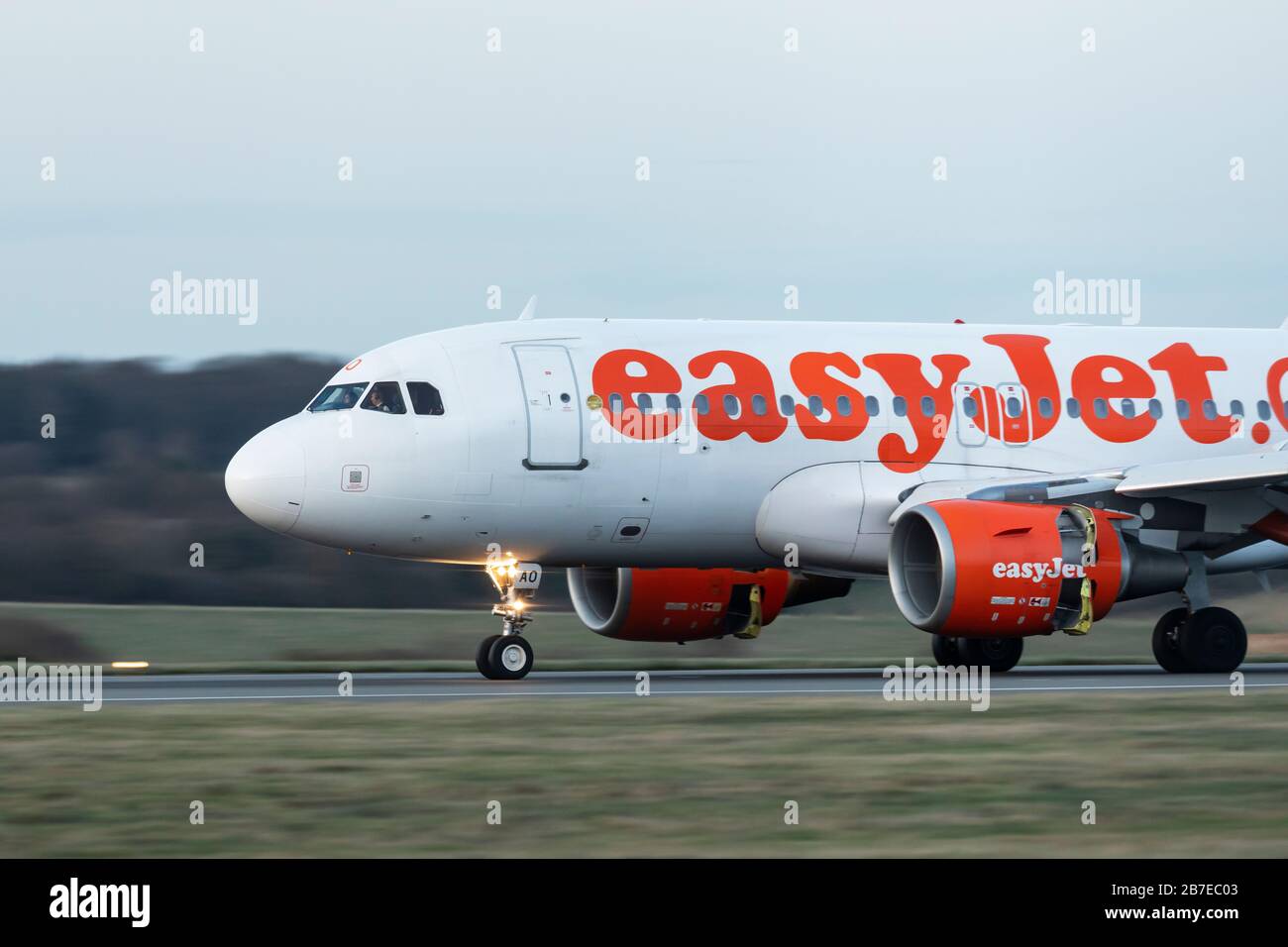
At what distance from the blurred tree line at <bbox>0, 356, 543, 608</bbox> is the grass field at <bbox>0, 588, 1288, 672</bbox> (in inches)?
176

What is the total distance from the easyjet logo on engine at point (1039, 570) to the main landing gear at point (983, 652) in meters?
3.66

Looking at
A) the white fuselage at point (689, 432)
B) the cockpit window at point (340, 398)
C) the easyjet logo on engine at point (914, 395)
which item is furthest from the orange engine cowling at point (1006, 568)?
the cockpit window at point (340, 398)

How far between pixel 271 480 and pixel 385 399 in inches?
57.3

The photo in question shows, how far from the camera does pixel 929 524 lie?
1945cm

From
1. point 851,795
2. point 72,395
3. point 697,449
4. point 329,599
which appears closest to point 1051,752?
point 851,795

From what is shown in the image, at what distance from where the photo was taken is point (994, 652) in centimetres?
2309

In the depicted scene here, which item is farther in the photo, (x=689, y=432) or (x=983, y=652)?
(x=983, y=652)

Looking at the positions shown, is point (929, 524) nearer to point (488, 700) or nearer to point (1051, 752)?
point (488, 700)

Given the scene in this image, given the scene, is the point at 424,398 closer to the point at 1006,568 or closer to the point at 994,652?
the point at 1006,568

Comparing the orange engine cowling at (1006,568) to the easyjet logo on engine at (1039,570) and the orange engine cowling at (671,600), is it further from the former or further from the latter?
the orange engine cowling at (671,600)

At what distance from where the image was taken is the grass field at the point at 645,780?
9.41 metres

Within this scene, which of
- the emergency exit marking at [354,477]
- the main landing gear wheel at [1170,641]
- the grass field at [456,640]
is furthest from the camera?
the grass field at [456,640]

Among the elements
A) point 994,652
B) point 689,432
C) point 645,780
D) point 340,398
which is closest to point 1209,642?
point 994,652
